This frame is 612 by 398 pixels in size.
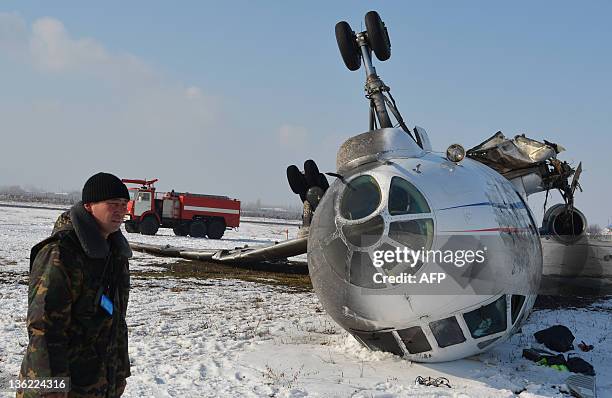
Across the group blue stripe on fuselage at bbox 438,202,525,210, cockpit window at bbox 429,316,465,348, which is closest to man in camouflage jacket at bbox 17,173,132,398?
cockpit window at bbox 429,316,465,348

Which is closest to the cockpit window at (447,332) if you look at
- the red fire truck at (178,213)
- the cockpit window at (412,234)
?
the cockpit window at (412,234)

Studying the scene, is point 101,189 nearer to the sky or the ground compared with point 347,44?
nearer to the ground

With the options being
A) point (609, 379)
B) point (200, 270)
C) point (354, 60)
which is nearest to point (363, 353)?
point (609, 379)

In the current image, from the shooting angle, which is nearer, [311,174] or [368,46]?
[311,174]

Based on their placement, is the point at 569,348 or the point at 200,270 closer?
the point at 569,348

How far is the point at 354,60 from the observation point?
9695 mm

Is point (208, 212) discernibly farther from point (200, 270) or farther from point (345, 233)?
point (345, 233)

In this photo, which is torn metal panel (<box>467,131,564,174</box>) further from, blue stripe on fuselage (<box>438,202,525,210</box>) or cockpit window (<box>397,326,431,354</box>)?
cockpit window (<box>397,326,431,354</box>)

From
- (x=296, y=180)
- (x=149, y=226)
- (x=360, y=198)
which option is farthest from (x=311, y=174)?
(x=149, y=226)

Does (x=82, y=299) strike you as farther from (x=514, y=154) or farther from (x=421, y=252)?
(x=514, y=154)

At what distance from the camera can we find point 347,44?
9539 mm

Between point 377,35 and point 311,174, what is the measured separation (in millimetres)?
3248

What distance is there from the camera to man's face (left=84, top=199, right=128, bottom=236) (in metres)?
3.10

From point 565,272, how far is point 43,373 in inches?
460
